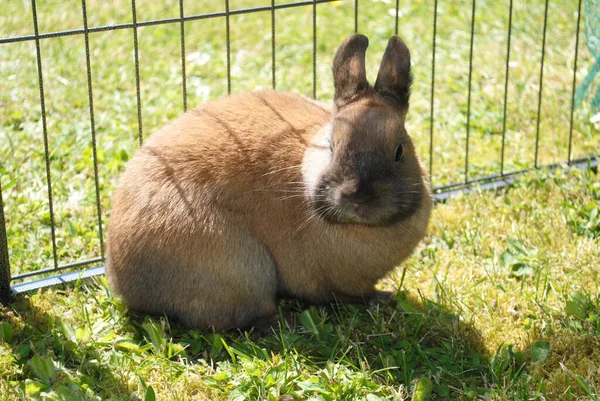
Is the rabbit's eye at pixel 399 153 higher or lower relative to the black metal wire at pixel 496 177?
higher

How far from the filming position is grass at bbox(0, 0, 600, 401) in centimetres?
364

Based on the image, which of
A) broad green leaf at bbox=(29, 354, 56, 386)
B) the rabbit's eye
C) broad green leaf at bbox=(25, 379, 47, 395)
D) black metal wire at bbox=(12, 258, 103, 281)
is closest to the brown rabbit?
the rabbit's eye

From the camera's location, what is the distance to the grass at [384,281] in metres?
3.64

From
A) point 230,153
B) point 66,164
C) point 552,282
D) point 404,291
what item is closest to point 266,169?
point 230,153

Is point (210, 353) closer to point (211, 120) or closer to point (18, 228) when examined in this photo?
point (211, 120)

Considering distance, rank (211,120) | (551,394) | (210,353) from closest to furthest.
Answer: (551,394)
(210,353)
(211,120)

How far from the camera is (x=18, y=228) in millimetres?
A: 4828

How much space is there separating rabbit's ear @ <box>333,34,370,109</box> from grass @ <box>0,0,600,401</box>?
1.04m

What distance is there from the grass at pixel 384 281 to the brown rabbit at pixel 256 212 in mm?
192

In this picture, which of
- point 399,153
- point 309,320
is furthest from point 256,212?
point 399,153

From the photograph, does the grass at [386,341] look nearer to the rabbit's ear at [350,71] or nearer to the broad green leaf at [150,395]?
the broad green leaf at [150,395]

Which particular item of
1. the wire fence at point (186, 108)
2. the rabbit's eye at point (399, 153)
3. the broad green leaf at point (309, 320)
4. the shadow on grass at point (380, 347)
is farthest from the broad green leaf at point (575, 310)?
the wire fence at point (186, 108)

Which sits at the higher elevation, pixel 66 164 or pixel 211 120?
pixel 211 120

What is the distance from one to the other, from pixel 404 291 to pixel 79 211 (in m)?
2.03
